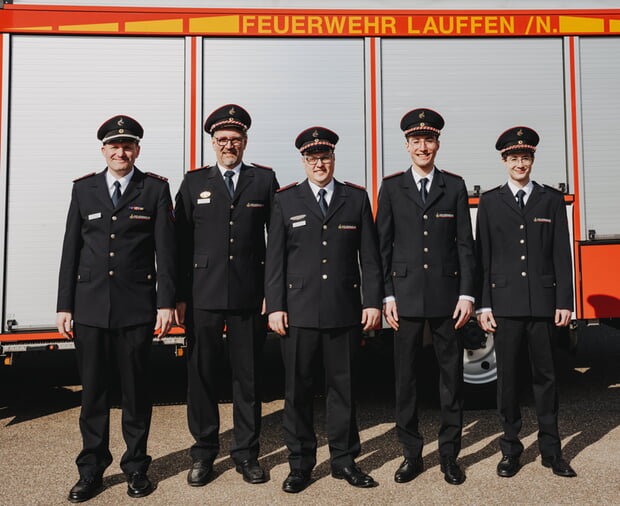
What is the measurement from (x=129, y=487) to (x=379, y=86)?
10.5 feet

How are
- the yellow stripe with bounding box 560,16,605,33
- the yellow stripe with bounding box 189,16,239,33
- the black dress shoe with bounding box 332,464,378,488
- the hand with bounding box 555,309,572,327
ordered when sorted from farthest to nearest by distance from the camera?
the yellow stripe with bounding box 560,16,605,33 < the yellow stripe with bounding box 189,16,239,33 < the hand with bounding box 555,309,572,327 < the black dress shoe with bounding box 332,464,378,488

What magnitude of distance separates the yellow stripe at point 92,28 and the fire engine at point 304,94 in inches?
0.4

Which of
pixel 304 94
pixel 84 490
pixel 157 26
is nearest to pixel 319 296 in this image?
pixel 84 490

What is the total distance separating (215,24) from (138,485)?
124 inches

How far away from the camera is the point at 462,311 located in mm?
2959

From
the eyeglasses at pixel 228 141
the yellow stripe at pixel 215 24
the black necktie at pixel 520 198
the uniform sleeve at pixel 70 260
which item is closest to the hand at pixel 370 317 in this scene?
the black necktie at pixel 520 198

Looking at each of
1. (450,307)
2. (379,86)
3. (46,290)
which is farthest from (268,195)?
(46,290)

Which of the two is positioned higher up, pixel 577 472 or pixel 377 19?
pixel 377 19

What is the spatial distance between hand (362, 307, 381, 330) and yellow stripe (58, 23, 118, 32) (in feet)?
9.08

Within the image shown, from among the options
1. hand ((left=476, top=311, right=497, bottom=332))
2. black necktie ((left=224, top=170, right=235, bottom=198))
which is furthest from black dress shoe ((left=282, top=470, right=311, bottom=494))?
black necktie ((left=224, top=170, right=235, bottom=198))

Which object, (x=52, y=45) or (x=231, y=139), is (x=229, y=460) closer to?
(x=231, y=139)

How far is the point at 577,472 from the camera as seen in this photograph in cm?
302

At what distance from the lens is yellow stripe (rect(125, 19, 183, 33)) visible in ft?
12.6

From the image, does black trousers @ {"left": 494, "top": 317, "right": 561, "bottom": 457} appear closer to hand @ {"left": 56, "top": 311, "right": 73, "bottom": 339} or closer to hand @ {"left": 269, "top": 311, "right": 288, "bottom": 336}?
hand @ {"left": 269, "top": 311, "right": 288, "bottom": 336}
